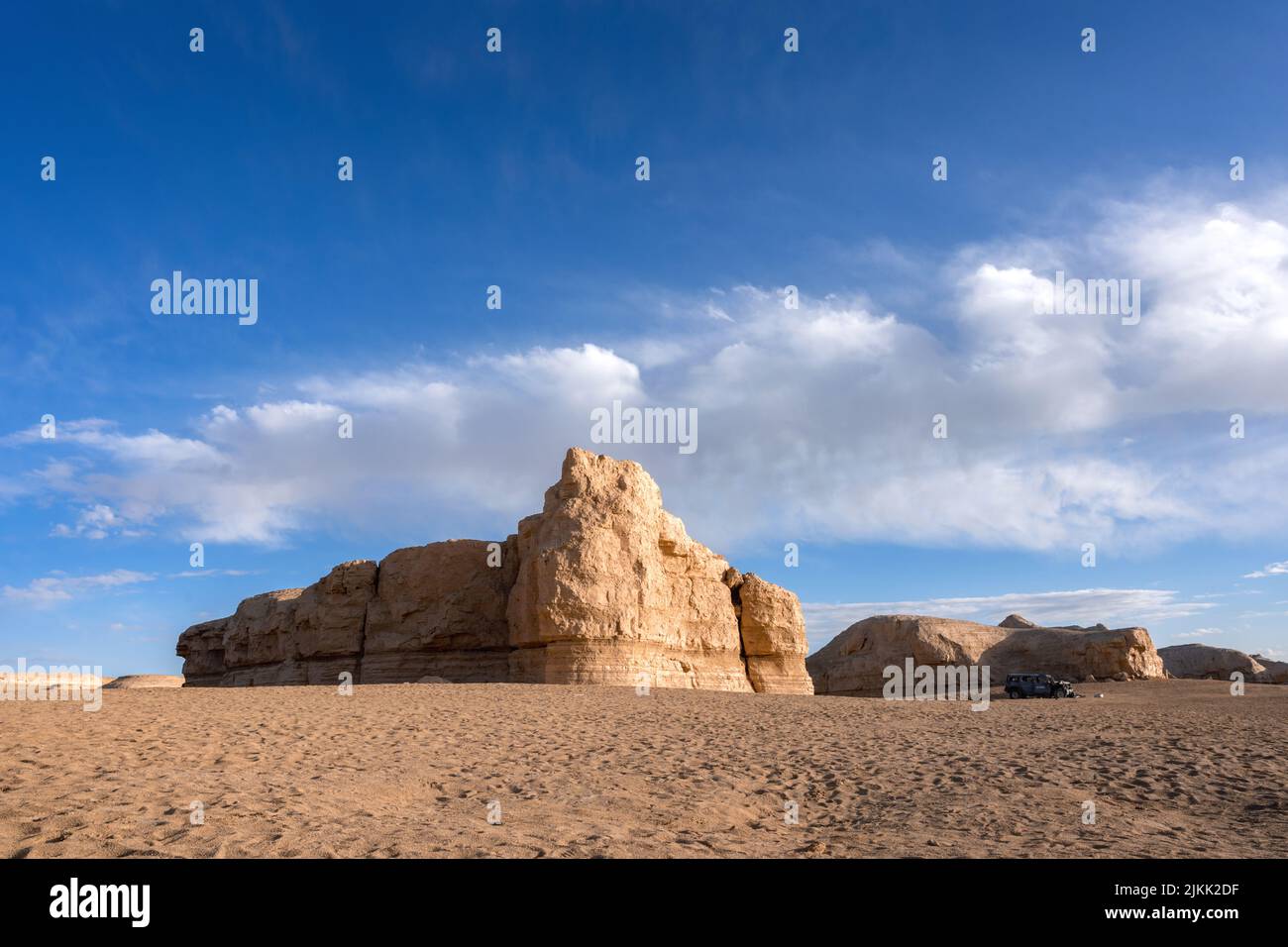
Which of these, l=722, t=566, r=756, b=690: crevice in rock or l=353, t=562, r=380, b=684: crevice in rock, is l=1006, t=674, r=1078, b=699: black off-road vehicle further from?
l=353, t=562, r=380, b=684: crevice in rock

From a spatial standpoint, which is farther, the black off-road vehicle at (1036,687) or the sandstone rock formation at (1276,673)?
the sandstone rock formation at (1276,673)

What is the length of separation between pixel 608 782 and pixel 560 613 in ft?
53.2

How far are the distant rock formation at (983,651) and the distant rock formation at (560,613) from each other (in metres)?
13.1

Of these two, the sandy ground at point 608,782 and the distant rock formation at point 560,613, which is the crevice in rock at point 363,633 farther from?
the sandy ground at point 608,782

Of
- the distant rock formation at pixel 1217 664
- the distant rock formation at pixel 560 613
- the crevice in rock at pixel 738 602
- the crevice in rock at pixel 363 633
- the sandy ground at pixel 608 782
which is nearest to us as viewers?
the sandy ground at pixel 608 782

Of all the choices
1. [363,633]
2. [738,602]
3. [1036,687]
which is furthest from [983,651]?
[363,633]

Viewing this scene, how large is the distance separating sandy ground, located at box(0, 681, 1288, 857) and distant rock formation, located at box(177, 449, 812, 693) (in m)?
8.50

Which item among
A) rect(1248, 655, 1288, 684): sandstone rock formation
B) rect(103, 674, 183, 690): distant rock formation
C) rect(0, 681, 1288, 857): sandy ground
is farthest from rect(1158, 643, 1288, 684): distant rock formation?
rect(103, 674, 183, 690): distant rock formation

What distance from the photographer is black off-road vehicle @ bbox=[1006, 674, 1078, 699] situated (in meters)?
35.3

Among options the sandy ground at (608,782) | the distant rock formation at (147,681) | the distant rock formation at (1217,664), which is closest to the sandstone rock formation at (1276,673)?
the distant rock formation at (1217,664)

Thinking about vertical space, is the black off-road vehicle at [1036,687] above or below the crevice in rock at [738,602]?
below

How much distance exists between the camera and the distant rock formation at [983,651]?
46.3 m
